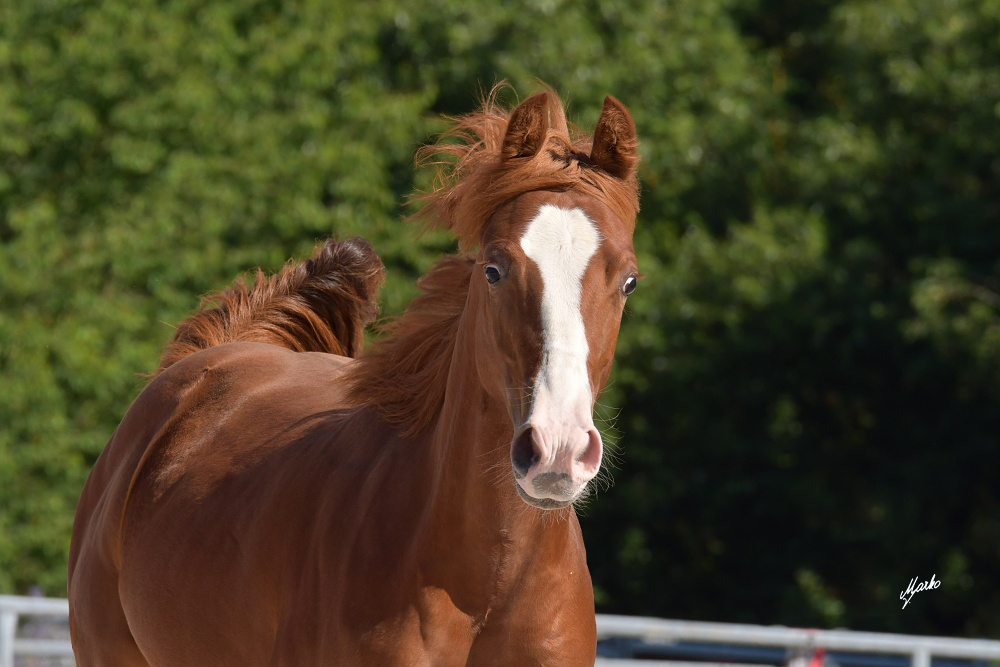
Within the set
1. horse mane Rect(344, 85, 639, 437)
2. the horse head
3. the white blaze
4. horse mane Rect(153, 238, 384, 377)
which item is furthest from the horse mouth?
horse mane Rect(153, 238, 384, 377)

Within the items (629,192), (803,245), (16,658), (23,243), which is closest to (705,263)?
(803,245)

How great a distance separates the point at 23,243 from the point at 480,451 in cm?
999

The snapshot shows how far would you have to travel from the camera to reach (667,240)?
1419 cm

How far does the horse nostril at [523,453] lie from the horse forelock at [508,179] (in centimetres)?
66

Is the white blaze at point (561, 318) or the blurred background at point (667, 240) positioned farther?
the blurred background at point (667, 240)

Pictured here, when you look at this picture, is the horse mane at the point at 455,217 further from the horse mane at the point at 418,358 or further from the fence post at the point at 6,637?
the fence post at the point at 6,637

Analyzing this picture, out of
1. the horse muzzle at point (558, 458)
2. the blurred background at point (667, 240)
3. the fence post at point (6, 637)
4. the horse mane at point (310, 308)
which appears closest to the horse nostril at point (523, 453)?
the horse muzzle at point (558, 458)

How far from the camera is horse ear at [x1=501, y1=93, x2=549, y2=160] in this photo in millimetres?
3110

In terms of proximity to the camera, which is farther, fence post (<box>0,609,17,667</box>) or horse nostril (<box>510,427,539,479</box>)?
fence post (<box>0,609,17,667</box>)

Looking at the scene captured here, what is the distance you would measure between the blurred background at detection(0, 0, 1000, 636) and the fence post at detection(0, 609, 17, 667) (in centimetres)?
395

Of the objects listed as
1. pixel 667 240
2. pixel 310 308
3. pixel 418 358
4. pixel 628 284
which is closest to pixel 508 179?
pixel 628 284

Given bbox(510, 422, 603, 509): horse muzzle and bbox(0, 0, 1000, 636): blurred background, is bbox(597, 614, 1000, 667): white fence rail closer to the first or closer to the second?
bbox(510, 422, 603, 509): horse muzzle

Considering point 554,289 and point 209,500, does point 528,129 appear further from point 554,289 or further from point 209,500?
point 209,500

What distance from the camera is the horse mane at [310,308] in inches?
203
